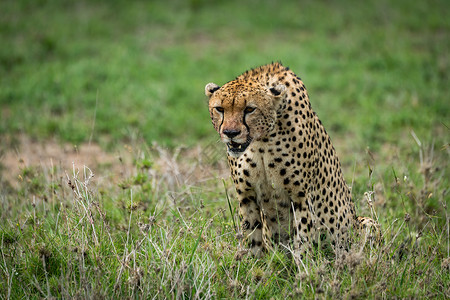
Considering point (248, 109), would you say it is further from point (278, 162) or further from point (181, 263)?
point (181, 263)

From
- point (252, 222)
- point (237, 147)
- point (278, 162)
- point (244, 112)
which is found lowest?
point (252, 222)

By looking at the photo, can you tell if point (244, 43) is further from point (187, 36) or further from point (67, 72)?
point (67, 72)

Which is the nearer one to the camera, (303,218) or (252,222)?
(303,218)

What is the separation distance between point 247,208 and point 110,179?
5.03 feet

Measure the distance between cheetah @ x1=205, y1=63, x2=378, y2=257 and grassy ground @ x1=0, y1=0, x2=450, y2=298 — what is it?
17cm

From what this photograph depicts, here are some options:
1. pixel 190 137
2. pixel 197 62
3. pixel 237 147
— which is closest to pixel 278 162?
pixel 237 147

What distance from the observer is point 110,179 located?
14.7 feet

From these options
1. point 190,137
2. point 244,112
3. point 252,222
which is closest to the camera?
point 244,112

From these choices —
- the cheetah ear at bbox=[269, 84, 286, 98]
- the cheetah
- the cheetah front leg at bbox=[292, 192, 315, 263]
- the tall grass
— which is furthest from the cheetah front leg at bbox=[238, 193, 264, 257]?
the cheetah ear at bbox=[269, 84, 286, 98]

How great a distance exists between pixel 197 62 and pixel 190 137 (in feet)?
7.99

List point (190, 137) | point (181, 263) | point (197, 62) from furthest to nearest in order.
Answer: point (197, 62) → point (190, 137) → point (181, 263)

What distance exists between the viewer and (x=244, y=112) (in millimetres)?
2938

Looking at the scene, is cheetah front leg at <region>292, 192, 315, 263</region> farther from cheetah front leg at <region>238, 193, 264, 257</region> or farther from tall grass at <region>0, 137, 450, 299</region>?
cheetah front leg at <region>238, 193, 264, 257</region>

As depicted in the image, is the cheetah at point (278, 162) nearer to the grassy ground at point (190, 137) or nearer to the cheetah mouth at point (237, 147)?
the cheetah mouth at point (237, 147)
